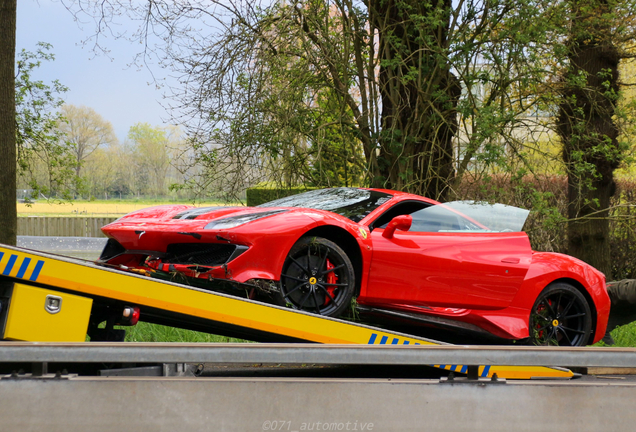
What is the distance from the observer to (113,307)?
309 centimetres

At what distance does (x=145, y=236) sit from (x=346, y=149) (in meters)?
4.93

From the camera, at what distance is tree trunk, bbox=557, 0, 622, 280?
768 cm

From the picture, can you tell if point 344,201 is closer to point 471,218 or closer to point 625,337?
point 471,218

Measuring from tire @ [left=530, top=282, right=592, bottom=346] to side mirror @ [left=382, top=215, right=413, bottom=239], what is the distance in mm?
1497

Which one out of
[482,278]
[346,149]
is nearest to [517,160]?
[346,149]

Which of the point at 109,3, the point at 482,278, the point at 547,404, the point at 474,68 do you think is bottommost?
the point at 547,404

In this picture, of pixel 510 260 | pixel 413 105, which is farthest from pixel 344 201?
pixel 413 105

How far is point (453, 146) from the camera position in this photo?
8680 millimetres

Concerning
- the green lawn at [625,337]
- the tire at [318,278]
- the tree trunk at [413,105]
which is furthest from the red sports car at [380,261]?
the tree trunk at [413,105]

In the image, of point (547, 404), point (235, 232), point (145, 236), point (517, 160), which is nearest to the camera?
point (547, 404)

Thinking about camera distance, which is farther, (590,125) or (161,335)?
(590,125)

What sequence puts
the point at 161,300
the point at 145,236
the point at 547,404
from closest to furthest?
the point at 547,404
the point at 161,300
the point at 145,236

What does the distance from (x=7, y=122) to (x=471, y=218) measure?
544cm

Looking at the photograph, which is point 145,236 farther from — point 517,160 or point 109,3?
point 109,3
